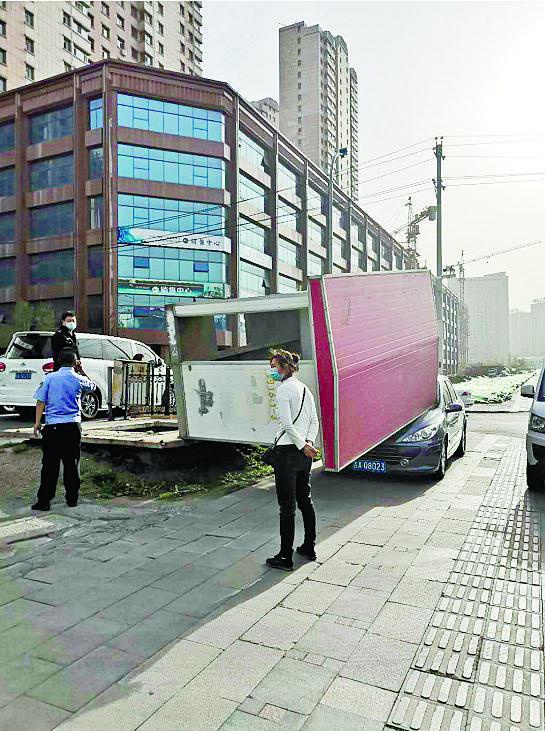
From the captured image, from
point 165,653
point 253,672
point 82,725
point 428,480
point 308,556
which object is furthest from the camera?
point 428,480

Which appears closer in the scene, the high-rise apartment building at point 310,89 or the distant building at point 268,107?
the distant building at point 268,107

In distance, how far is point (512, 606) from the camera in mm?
3936

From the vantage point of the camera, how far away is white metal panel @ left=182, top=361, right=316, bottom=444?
282 inches

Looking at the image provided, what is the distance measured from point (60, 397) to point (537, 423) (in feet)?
19.7

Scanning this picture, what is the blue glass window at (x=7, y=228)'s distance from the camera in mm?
44850

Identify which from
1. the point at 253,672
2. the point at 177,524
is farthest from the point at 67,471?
the point at 253,672

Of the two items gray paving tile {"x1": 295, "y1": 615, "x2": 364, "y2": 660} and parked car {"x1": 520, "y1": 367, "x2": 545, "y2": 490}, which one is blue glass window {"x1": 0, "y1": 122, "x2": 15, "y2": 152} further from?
gray paving tile {"x1": 295, "y1": 615, "x2": 364, "y2": 660}

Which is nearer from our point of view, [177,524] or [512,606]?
[512,606]

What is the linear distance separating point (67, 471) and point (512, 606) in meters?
4.70

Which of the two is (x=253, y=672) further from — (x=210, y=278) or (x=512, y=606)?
(x=210, y=278)

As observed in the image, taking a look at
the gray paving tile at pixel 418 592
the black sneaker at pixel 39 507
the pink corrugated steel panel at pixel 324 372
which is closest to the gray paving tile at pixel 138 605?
the gray paving tile at pixel 418 592

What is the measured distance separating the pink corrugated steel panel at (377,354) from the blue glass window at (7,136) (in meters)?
45.9

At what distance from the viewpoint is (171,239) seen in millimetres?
41281

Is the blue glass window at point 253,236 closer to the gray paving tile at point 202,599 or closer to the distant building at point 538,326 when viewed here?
the gray paving tile at point 202,599
